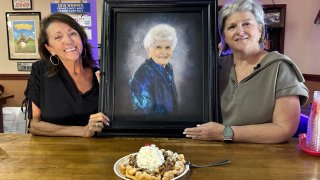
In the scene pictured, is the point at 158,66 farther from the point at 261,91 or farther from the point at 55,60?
the point at 55,60

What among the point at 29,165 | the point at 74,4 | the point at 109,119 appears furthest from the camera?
the point at 74,4

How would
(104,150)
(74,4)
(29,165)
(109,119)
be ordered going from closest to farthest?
(29,165), (104,150), (109,119), (74,4)

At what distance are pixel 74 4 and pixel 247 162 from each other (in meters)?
3.34

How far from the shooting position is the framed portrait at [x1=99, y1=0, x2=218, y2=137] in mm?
1298

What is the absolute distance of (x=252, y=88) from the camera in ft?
4.44

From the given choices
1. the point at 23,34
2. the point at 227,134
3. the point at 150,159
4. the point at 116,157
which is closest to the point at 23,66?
the point at 23,34

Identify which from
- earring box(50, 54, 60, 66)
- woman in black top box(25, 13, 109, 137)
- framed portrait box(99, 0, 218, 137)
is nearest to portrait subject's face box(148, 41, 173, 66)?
framed portrait box(99, 0, 218, 137)

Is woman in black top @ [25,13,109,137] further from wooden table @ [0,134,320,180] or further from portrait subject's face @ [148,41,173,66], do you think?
portrait subject's face @ [148,41,173,66]

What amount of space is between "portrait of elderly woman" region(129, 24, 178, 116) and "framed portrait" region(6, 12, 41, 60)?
2.99 metres

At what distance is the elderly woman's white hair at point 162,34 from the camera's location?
133 cm

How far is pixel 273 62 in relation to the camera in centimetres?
132

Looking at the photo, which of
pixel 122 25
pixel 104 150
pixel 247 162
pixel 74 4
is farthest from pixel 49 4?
pixel 247 162

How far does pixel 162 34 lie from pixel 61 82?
1.89 feet

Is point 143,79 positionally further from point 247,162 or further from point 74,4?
point 74,4
